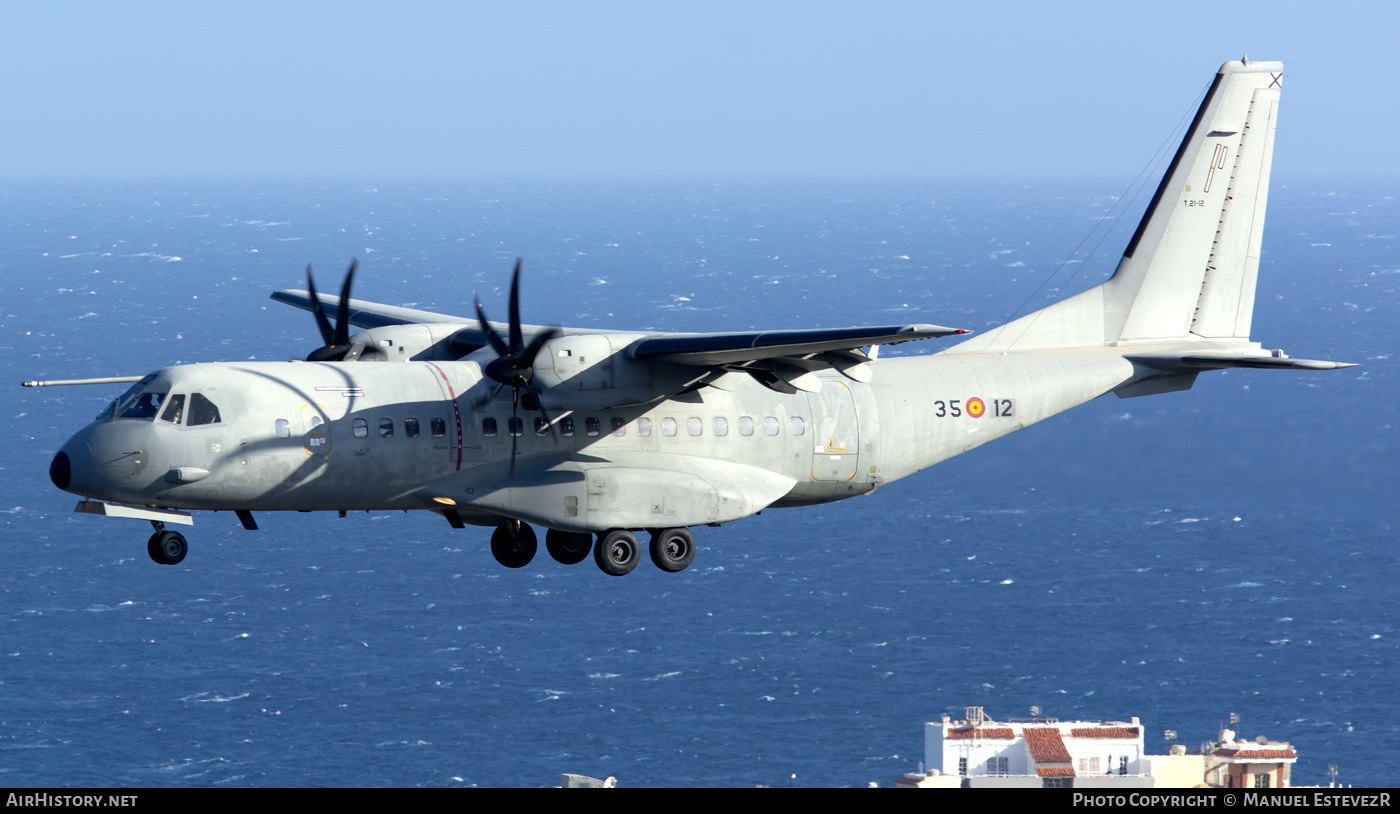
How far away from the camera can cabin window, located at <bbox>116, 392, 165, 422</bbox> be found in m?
30.6

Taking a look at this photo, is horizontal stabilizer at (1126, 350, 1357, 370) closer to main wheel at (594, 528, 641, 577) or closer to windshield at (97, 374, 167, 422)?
main wheel at (594, 528, 641, 577)

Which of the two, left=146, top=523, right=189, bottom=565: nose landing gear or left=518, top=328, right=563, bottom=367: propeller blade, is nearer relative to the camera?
left=146, top=523, right=189, bottom=565: nose landing gear

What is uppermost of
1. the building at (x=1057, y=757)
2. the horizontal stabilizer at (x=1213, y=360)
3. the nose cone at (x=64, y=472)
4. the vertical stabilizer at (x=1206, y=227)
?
the vertical stabilizer at (x=1206, y=227)

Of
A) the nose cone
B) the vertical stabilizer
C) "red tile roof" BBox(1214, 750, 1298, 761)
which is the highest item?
the vertical stabilizer

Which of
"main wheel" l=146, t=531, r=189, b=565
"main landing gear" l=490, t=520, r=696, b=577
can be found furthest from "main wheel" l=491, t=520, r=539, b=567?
"main wheel" l=146, t=531, r=189, b=565

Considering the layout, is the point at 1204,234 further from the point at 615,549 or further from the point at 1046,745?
the point at 1046,745

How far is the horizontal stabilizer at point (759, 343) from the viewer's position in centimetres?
2877

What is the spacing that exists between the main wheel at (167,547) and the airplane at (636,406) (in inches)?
1.7

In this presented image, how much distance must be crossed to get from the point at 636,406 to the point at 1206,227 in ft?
51.3

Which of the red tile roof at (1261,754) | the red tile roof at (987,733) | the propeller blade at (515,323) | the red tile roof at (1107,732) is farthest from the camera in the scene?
the red tile roof at (987,733)

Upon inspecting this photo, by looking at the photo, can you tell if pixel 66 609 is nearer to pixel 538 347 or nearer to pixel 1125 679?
pixel 1125 679

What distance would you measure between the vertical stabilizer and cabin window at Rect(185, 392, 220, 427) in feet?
68.3

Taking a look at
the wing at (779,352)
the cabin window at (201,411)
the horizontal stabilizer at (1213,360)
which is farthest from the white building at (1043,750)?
the cabin window at (201,411)

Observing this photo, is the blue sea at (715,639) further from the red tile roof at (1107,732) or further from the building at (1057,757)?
the red tile roof at (1107,732)
